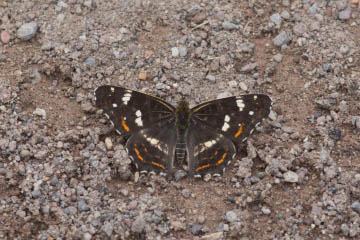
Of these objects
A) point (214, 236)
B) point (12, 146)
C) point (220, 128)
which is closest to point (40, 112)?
point (12, 146)

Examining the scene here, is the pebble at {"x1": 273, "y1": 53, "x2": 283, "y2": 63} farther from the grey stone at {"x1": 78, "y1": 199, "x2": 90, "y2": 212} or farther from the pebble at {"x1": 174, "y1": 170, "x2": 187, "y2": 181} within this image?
the grey stone at {"x1": 78, "y1": 199, "x2": 90, "y2": 212}

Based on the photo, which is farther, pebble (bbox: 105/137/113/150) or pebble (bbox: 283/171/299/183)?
pebble (bbox: 105/137/113/150)

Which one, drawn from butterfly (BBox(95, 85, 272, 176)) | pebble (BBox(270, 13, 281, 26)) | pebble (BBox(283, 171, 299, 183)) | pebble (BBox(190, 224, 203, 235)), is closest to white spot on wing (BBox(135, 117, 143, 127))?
butterfly (BBox(95, 85, 272, 176))

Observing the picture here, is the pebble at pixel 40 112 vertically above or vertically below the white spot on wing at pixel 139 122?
above

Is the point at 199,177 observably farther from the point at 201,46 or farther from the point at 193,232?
the point at 201,46

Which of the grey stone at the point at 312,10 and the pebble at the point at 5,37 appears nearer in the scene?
the pebble at the point at 5,37

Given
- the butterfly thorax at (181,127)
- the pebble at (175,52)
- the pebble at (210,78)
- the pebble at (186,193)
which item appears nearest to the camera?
the pebble at (186,193)

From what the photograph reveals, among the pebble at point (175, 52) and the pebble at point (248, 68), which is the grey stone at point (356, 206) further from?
the pebble at point (175, 52)

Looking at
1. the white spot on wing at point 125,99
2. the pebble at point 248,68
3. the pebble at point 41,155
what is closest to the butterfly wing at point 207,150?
the white spot on wing at point 125,99
